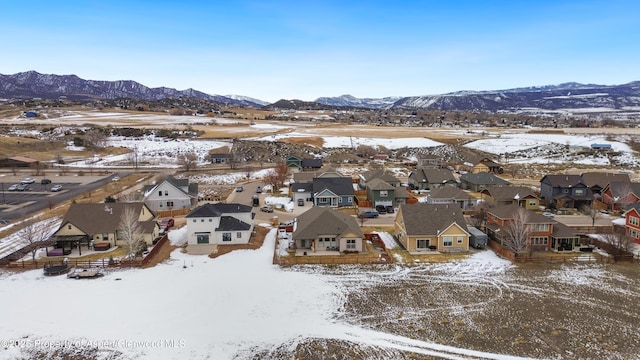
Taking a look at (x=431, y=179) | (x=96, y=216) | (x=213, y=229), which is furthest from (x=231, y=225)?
(x=431, y=179)

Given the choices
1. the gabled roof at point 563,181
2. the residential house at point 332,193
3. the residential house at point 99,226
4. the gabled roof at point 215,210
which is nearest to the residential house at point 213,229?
the gabled roof at point 215,210

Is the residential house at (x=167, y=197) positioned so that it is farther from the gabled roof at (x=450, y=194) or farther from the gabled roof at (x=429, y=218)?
the gabled roof at (x=450, y=194)

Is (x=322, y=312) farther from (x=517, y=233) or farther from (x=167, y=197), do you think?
(x=167, y=197)

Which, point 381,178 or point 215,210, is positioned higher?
point 381,178

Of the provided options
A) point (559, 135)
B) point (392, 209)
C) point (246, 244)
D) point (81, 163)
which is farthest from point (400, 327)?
point (559, 135)

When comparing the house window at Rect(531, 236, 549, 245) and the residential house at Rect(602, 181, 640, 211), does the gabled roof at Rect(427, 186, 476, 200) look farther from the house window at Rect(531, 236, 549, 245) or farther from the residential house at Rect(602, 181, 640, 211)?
the residential house at Rect(602, 181, 640, 211)

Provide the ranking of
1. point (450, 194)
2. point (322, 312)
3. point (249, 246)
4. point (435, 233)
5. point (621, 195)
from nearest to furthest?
1. point (322, 312)
2. point (435, 233)
3. point (249, 246)
4. point (621, 195)
5. point (450, 194)

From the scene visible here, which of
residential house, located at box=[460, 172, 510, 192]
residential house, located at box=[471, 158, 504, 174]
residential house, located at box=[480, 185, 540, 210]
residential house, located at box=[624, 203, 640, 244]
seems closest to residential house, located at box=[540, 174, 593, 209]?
residential house, located at box=[480, 185, 540, 210]

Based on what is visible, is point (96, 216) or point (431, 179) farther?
point (431, 179)
